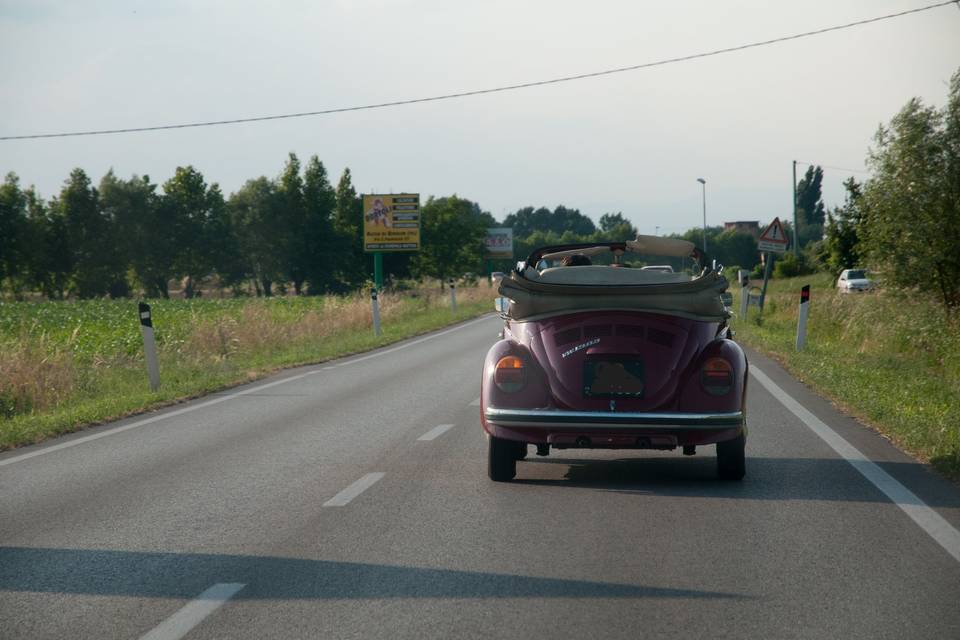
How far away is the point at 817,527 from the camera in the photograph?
6.38m

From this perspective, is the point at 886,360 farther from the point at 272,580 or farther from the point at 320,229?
the point at 320,229

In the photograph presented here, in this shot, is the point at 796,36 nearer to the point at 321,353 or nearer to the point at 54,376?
the point at 321,353

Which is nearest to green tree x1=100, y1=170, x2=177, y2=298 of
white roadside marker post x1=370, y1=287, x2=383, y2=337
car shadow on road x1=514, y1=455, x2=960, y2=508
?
white roadside marker post x1=370, y1=287, x2=383, y2=337

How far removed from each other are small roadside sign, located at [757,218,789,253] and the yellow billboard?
26.3 m

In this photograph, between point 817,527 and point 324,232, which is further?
A: point 324,232

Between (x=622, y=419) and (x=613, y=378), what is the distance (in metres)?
0.29

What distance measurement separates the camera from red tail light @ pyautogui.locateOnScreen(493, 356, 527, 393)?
7.66 m

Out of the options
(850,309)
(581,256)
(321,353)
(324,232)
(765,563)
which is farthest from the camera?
(324,232)

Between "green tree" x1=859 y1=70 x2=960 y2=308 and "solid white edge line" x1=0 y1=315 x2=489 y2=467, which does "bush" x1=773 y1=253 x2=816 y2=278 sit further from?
"solid white edge line" x1=0 y1=315 x2=489 y2=467

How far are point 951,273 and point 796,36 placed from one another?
937 cm

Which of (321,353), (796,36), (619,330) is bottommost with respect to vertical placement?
(321,353)

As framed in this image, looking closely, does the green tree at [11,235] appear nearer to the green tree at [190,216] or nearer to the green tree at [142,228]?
the green tree at [142,228]

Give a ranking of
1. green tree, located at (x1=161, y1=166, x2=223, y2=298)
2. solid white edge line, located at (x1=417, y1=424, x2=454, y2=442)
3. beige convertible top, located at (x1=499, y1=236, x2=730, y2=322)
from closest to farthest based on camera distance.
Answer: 1. beige convertible top, located at (x1=499, y1=236, x2=730, y2=322)
2. solid white edge line, located at (x1=417, y1=424, x2=454, y2=442)
3. green tree, located at (x1=161, y1=166, x2=223, y2=298)

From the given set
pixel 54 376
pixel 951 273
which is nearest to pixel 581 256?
pixel 54 376
